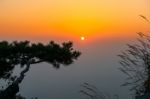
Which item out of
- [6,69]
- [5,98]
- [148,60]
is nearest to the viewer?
[148,60]

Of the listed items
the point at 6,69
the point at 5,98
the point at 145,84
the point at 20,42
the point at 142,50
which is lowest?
the point at 145,84

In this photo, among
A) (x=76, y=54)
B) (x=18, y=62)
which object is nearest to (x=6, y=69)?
(x=18, y=62)

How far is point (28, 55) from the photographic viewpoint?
457 inches

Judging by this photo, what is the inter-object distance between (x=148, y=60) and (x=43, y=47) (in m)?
7.28

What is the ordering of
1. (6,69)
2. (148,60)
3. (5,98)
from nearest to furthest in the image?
(148,60), (5,98), (6,69)

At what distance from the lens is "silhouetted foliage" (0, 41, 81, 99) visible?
1134 cm

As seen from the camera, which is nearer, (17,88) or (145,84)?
(145,84)

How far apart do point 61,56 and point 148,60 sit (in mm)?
7160

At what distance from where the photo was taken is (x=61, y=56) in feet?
39.0

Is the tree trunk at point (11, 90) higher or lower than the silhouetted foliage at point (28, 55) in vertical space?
lower

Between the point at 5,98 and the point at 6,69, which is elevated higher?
the point at 6,69

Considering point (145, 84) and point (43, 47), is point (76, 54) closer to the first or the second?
point (43, 47)

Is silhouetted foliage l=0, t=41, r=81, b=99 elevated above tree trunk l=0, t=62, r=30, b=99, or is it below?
above

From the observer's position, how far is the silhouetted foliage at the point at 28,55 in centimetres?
1134
